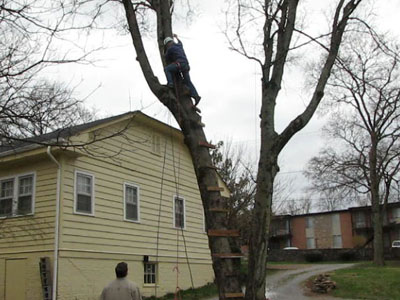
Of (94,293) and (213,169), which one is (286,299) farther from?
(213,169)

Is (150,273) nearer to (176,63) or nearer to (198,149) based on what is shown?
(176,63)

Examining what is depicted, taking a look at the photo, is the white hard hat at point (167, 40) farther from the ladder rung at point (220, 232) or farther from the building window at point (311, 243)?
the building window at point (311, 243)

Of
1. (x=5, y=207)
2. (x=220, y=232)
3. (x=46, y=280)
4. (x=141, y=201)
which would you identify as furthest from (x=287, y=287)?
(x=220, y=232)

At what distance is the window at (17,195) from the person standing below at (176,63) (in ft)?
31.5

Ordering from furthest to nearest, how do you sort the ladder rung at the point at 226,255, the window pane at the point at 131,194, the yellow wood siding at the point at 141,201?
the window pane at the point at 131,194 → the yellow wood siding at the point at 141,201 → the ladder rung at the point at 226,255

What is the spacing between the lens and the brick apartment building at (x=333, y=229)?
51.2 m

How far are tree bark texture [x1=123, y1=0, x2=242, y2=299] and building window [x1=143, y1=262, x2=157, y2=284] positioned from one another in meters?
12.2

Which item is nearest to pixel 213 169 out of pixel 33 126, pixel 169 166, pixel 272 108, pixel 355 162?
pixel 272 108

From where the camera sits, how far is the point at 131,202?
686 inches

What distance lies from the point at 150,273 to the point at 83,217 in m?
3.96

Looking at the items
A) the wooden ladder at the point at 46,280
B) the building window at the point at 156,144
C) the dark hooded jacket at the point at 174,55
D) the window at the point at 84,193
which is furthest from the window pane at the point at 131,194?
the dark hooded jacket at the point at 174,55

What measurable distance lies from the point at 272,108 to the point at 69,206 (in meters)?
9.65

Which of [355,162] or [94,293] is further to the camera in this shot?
[355,162]

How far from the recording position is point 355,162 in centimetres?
3472
